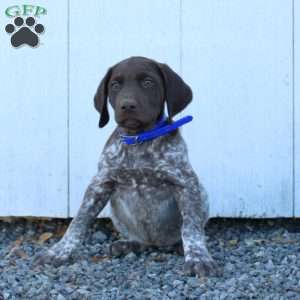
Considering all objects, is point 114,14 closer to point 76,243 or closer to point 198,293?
point 76,243

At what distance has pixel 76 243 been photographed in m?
4.32

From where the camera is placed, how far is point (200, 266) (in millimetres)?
3939

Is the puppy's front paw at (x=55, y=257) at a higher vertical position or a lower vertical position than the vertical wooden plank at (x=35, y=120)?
lower

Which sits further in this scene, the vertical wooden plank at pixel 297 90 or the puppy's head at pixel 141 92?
the vertical wooden plank at pixel 297 90

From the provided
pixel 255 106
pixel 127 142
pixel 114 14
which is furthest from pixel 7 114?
pixel 255 106

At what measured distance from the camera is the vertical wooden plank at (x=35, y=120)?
5.40m

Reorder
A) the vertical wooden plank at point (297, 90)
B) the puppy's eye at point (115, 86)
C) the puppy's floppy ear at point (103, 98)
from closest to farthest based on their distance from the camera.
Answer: the puppy's eye at point (115, 86)
the puppy's floppy ear at point (103, 98)
the vertical wooden plank at point (297, 90)

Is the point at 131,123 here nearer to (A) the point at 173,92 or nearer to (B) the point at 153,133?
(B) the point at 153,133

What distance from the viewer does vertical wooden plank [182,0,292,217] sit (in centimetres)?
529

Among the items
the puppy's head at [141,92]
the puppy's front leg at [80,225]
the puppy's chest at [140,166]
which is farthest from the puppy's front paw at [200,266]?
the puppy's head at [141,92]

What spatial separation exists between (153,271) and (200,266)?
12.6 inches

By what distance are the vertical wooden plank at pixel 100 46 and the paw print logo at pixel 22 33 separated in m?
0.29

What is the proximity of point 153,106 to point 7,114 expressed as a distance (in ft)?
5.37

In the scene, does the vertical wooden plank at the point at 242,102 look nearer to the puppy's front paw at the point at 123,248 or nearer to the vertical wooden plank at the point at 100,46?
the vertical wooden plank at the point at 100,46
